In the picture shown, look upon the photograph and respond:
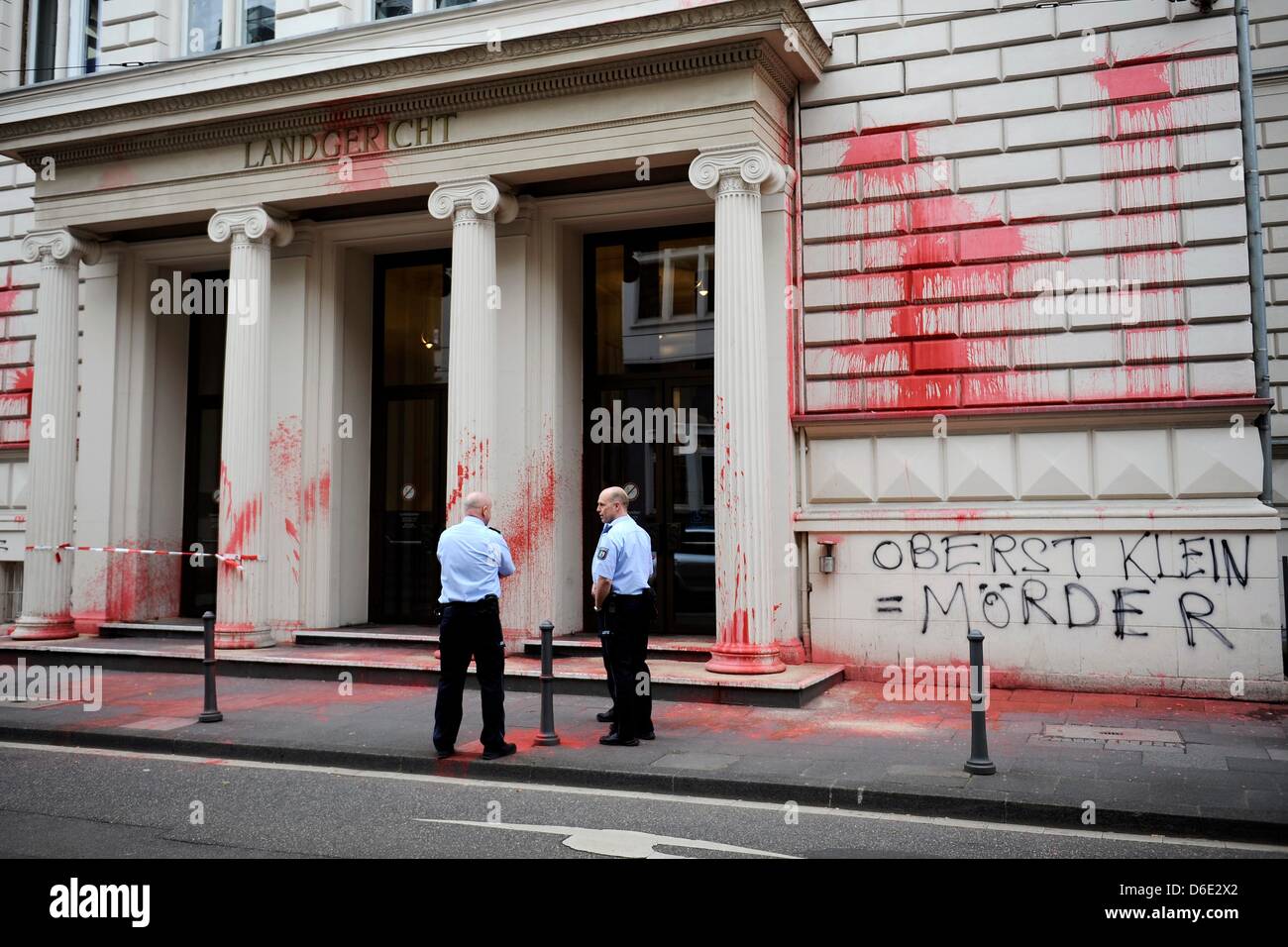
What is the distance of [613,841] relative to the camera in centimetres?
648

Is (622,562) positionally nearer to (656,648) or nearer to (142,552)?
(656,648)

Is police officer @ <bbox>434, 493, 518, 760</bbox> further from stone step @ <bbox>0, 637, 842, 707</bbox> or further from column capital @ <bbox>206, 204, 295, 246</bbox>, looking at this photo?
column capital @ <bbox>206, 204, 295, 246</bbox>

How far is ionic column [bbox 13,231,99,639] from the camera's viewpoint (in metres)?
15.2

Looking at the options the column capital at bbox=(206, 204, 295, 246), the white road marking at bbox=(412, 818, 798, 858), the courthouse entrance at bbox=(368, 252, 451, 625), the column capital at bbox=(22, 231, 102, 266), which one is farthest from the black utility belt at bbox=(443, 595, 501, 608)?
the column capital at bbox=(22, 231, 102, 266)

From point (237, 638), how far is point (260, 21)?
29.6 feet

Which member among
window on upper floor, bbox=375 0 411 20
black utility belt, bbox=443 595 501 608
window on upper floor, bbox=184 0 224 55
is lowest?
black utility belt, bbox=443 595 501 608

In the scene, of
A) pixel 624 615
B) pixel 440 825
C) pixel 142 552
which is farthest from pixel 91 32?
pixel 440 825

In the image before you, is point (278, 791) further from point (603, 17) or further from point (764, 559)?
point (603, 17)

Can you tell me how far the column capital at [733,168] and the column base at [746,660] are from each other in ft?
16.6

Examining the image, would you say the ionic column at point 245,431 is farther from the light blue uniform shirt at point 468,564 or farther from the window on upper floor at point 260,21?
the light blue uniform shirt at point 468,564

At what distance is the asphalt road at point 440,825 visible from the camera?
6.23 m

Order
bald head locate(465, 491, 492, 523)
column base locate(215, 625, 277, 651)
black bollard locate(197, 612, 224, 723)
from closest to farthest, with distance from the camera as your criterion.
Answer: bald head locate(465, 491, 492, 523)
black bollard locate(197, 612, 224, 723)
column base locate(215, 625, 277, 651)

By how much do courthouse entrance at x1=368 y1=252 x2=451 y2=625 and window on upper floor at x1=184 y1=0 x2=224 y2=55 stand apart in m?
4.14

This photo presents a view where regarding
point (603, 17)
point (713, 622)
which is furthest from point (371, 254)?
point (713, 622)
